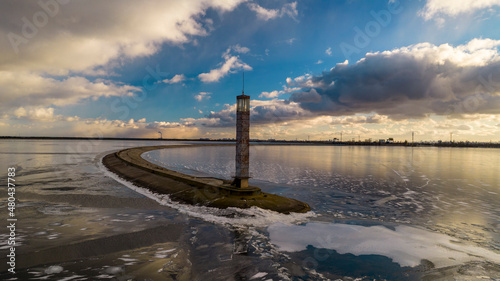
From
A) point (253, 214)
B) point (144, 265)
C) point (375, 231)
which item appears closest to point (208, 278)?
point (144, 265)

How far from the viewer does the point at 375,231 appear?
36.7ft

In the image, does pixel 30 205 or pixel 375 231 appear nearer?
pixel 375 231

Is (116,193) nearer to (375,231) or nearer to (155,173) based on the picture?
(155,173)

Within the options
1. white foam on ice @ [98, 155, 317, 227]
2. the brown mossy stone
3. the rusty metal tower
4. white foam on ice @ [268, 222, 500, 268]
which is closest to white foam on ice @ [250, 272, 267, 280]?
white foam on ice @ [268, 222, 500, 268]

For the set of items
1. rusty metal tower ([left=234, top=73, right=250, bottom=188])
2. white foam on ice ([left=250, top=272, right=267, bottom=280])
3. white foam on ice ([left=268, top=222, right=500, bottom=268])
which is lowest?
white foam on ice ([left=268, top=222, right=500, bottom=268])

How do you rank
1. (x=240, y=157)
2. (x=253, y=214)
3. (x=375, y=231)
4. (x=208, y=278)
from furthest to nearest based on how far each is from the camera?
(x=240, y=157) < (x=253, y=214) < (x=375, y=231) < (x=208, y=278)

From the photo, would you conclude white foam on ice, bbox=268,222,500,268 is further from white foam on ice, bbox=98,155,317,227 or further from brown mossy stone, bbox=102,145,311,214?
brown mossy stone, bbox=102,145,311,214

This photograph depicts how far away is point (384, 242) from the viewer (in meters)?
9.95

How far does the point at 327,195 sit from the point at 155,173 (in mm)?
15993

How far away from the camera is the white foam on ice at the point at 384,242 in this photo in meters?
8.72

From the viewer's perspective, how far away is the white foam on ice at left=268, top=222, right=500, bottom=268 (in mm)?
8719

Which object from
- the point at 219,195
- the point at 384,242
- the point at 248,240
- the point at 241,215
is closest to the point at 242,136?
the point at 219,195

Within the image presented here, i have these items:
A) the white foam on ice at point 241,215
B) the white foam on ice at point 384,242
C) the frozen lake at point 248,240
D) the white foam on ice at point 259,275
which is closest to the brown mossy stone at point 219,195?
the white foam on ice at point 241,215

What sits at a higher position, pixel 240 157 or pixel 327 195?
pixel 240 157
